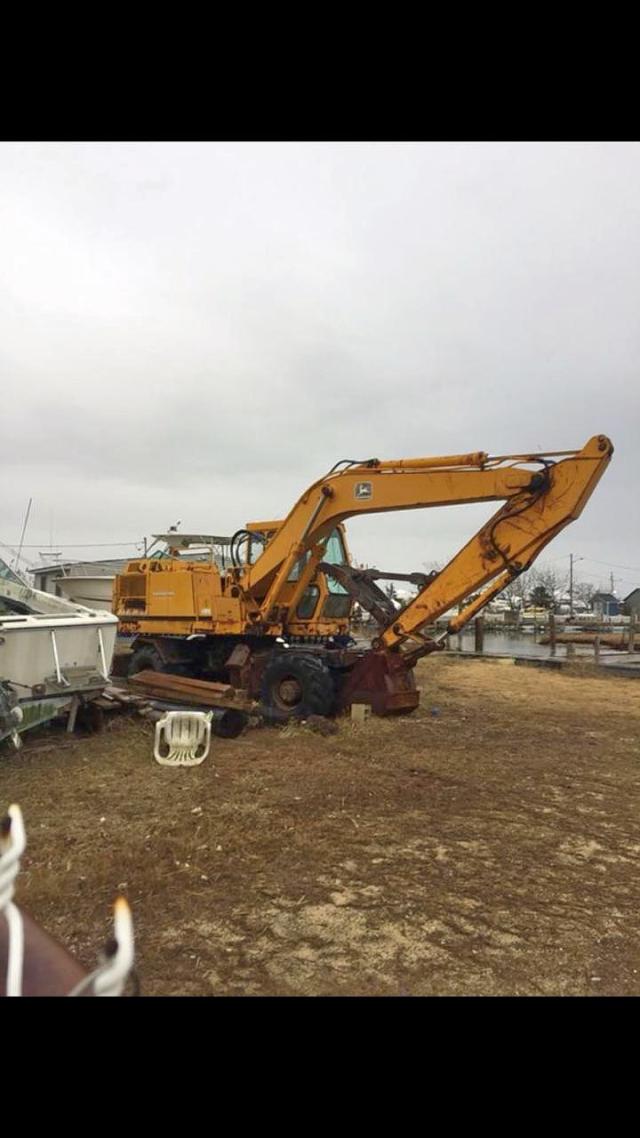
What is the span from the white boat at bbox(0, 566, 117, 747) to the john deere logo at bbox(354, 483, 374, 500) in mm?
3906

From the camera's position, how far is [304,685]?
1009 cm

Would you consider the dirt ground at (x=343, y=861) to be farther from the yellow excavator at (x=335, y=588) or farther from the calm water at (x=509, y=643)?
the calm water at (x=509, y=643)

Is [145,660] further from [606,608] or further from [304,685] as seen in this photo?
[606,608]

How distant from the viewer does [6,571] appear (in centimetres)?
987

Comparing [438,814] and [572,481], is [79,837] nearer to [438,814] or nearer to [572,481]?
[438,814]

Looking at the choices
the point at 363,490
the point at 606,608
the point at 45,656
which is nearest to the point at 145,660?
the point at 45,656

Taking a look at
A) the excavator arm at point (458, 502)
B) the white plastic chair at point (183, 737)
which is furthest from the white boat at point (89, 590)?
the white plastic chair at point (183, 737)

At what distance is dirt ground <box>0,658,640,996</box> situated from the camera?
3.43 m

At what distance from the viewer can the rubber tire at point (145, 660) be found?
1252 cm

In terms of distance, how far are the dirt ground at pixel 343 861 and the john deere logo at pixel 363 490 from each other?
3420 mm

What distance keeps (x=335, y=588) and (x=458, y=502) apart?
118 inches

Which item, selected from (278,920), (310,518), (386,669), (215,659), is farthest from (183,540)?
(278,920)

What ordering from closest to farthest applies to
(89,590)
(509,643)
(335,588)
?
(335,588) → (89,590) → (509,643)

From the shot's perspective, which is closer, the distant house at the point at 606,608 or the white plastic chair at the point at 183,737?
the white plastic chair at the point at 183,737
